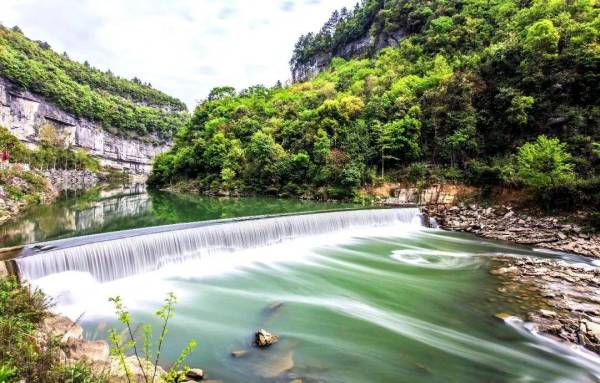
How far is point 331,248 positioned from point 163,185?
45288mm

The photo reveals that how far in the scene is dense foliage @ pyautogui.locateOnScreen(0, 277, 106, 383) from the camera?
3752 millimetres

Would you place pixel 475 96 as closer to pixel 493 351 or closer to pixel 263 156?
pixel 263 156

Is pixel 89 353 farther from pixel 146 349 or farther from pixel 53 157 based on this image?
pixel 53 157

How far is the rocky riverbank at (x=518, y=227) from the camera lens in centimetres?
1502

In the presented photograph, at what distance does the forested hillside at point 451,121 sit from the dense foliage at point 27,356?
2085cm

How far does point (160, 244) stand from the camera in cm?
1164

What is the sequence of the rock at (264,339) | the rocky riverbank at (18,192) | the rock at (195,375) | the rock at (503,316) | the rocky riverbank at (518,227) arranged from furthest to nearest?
1. the rocky riverbank at (18,192)
2. the rocky riverbank at (518,227)
3. the rock at (503,316)
4. the rock at (264,339)
5. the rock at (195,375)

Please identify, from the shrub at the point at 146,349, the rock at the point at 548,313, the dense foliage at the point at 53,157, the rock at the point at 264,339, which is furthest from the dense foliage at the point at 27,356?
→ the dense foliage at the point at 53,157

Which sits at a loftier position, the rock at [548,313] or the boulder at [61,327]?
the boulder at [61,327]

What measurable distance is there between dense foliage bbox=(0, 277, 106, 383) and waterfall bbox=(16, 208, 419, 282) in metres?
3.64

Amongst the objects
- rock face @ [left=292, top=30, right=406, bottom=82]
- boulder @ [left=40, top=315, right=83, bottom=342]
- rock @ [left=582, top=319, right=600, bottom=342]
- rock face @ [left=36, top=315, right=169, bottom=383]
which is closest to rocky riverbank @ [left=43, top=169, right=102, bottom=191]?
rock face @ [left=292, top=30, right=406, bottom=82]

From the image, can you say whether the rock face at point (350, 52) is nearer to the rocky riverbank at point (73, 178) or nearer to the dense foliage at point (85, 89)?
the rocky riverbank at point (73, 178)

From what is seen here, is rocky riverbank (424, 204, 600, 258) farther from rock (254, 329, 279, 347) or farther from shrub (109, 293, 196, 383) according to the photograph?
shrub (109, 293, 196, 383)

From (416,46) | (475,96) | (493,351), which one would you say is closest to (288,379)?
(493,351)
